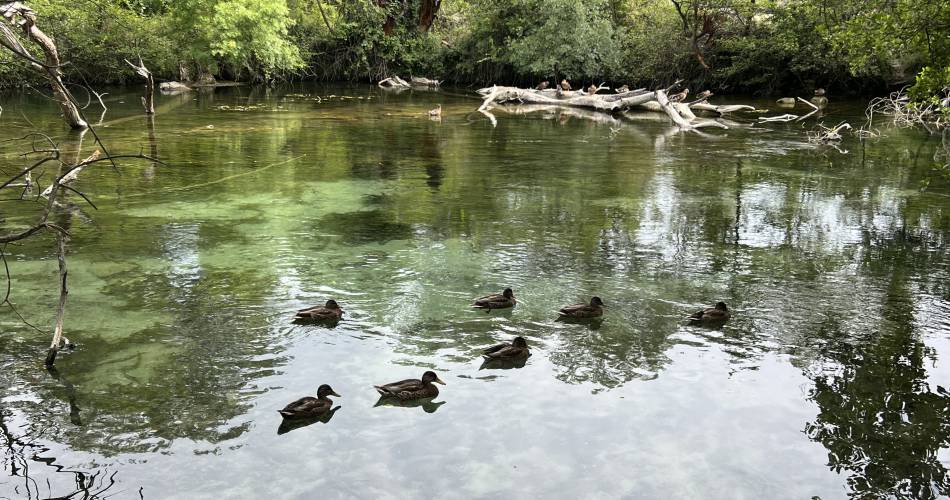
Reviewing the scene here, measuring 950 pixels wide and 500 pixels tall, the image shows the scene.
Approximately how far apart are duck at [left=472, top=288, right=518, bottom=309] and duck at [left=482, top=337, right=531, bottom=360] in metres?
1.12

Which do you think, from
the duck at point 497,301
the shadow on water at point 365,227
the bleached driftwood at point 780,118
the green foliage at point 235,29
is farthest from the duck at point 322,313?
the green foliage at point 235,29

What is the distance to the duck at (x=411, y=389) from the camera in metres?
5.83

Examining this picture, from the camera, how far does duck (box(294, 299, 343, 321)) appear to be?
7354mm

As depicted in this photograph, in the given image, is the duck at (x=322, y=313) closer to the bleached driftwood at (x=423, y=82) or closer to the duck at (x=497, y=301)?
the duck at (x=497, y=301)

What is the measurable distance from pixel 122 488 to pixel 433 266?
5043 millimetres

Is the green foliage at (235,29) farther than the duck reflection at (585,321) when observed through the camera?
Yes

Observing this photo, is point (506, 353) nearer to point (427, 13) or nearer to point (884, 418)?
point (884, 418)

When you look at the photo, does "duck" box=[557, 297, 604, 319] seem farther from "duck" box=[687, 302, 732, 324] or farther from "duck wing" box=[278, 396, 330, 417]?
"duck wing" box=[278, 396, 330, 417]

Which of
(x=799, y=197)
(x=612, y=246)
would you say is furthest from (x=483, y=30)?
(x=612, y=246)

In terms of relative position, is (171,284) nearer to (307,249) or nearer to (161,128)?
(307,249)

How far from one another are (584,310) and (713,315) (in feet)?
3.92

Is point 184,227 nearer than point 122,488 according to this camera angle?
No

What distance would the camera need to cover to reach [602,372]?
21.3 feet

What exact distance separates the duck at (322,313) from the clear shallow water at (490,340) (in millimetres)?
247
